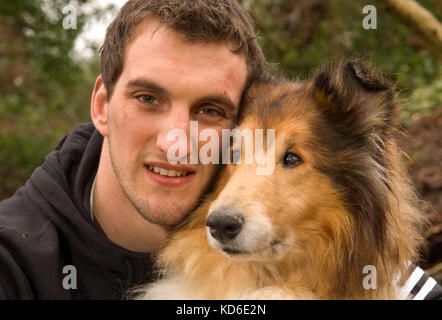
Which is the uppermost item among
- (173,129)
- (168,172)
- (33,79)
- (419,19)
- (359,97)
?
(33,79)

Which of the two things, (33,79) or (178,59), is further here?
(33,79)

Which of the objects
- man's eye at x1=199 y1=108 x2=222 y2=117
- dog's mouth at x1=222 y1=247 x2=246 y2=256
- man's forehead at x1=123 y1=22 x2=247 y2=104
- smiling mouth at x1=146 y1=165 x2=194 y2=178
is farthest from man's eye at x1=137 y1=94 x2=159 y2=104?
dog's mouth at x1=222 y1=247 x2=246 y2=256

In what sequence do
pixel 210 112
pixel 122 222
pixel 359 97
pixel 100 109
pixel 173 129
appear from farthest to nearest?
1. pixel 100 109
2. pixel 122 222
3. pixel 210 112
4. pixel 173 129
5. pixel 359 97

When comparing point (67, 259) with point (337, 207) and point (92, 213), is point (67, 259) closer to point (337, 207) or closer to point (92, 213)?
point (92, 213)

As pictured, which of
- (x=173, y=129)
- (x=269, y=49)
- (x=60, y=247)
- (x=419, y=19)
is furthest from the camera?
(x=269, y=49)

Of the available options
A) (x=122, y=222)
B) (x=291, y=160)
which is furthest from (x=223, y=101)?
(x=122, y=222)

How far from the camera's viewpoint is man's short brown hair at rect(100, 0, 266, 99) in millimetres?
3123

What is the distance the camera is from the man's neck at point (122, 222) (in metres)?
3.45

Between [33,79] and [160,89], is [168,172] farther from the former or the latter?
[33,79]

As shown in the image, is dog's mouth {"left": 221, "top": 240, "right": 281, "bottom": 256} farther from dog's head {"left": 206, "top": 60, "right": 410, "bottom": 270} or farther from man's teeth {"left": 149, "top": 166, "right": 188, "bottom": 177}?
man's teeth {"left": 149, "top": 166, "right": 188, "bottom": 177}

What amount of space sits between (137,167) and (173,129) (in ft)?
1.25

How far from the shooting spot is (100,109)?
3.66 meters

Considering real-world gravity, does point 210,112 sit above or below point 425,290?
above

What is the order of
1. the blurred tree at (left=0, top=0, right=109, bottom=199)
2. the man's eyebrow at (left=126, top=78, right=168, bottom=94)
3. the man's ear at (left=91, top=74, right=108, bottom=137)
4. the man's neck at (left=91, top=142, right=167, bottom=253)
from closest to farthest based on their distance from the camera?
the man's eyebrow at (left=126, top=78, right=168, bottom=94) < the man's neck at (left=91, top=142, right=167, bottom=253) < the man's ear at (left=91, top=74, right=108, bottom=137) < the blurred tree at (left=0, top=0, right=109, bottom=199)
